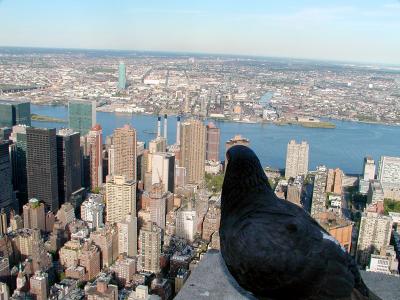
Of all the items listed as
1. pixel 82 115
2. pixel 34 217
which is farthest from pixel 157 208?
pixel 82 115

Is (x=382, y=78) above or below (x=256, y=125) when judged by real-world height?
above

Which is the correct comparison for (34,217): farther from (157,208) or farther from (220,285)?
(220,285)

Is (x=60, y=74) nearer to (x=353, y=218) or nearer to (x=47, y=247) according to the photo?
(x=47, y=247)

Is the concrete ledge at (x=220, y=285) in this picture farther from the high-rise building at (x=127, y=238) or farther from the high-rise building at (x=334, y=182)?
the high-rise building at (x=334, y=182)

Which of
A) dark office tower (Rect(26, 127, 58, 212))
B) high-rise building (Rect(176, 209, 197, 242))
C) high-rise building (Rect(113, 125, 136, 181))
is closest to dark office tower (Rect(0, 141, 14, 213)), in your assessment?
dark office tower (Rect(26, 127, 58, 212))

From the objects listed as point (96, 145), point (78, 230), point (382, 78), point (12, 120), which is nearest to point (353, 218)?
point (78, 230)
